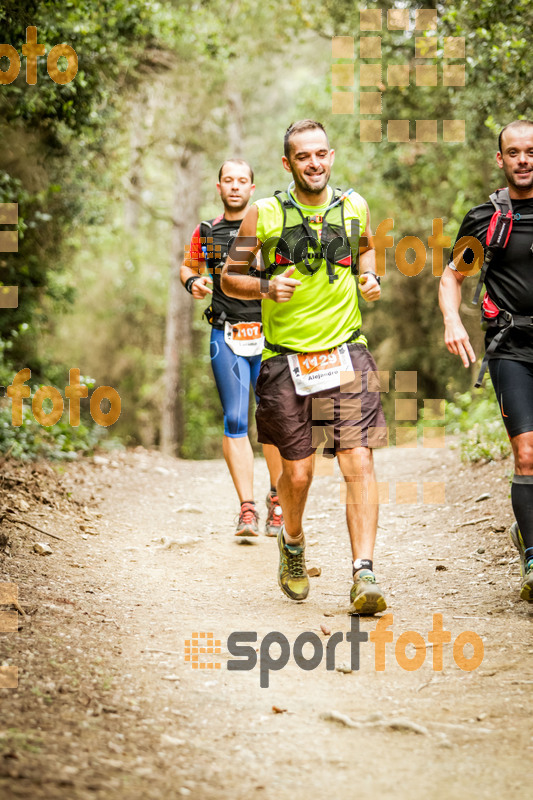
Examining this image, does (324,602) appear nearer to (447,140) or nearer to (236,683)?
(236,683)

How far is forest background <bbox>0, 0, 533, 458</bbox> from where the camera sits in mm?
9117

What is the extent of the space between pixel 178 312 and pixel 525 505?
16128 mm

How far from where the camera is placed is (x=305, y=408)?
460cm

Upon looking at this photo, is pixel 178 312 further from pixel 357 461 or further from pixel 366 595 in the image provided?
pixel 366 595

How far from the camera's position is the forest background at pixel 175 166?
29.9 ft

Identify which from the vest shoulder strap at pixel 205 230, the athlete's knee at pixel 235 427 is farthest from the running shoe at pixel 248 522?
the vest shoulder strap at pixel 205 230

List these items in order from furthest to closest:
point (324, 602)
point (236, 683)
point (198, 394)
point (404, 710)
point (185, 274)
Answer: point (198, 394)
point (185, 274)
point (324, 602)
point (236, 683)
point (404, 710)

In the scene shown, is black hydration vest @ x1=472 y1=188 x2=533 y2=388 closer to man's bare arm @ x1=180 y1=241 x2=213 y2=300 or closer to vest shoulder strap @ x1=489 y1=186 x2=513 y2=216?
vest shoulder strap @ x1=489 y1=186 x2=513 y2=216

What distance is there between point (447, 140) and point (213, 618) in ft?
36.8

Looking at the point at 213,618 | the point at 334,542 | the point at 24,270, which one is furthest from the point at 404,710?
the point at 24,270

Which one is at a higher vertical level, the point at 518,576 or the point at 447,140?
the point at 447,140

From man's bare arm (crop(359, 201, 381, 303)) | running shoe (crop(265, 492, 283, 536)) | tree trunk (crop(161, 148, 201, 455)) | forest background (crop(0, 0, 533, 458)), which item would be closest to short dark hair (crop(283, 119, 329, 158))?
man's bare arm (crop(359, 201, 381, 303))

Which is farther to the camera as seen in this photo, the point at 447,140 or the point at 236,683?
the point at 447,140

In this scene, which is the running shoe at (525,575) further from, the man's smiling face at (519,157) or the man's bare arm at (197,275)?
the man's bare arm at (197,275)
